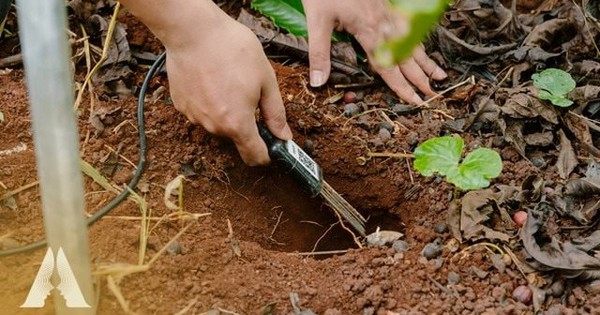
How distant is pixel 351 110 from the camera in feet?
6.44

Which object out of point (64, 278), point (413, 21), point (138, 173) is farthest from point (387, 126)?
point (413, 21)

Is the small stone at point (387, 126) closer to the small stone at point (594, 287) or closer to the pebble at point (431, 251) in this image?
the pebble at point (431, 251)

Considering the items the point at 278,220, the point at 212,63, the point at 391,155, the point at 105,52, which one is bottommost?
the point at 278,220

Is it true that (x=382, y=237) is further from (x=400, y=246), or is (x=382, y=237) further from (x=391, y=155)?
(x=391, y=155)

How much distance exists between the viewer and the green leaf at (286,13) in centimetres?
212

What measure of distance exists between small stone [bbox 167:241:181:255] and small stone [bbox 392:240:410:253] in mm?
426

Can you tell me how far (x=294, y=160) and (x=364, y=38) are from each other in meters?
0.46

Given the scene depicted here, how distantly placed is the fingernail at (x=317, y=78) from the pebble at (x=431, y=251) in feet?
1.83

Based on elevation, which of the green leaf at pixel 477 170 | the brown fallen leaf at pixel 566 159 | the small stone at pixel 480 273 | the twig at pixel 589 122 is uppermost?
the green leaf at pixel 477 170

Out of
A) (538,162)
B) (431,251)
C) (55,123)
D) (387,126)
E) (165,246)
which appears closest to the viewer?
(55,123)

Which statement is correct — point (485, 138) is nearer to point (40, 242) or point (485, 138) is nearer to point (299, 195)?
point (299, 195)

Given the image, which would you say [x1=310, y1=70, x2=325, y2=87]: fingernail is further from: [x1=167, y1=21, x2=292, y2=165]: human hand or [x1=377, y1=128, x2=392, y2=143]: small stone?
[x1=167, y1=21, x2=292, y2=165]: human hand

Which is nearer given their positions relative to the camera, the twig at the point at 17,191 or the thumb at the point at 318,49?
the twig at the point at 17,191

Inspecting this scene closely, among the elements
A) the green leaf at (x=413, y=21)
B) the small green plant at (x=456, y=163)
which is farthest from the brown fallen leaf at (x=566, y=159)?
the green leaf at (x=413, y=21)
